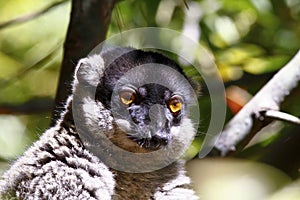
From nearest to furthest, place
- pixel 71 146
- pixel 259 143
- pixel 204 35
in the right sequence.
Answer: pixel 71 146
pixel 259 143
pixel 204 35

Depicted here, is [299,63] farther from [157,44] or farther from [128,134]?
[128,134]

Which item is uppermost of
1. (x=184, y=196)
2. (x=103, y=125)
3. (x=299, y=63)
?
(x=299, y=63)

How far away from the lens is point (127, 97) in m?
2.89

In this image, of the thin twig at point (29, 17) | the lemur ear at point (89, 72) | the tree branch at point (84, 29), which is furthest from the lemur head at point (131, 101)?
the thin twig at point (29, 17)

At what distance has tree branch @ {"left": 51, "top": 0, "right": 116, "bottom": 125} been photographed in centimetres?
325

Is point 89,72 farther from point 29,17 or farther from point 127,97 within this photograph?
point 29,17

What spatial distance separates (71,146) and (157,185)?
0.37 metres

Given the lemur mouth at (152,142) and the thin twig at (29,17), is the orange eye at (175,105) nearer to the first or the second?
the lemur mouth at (152,142)

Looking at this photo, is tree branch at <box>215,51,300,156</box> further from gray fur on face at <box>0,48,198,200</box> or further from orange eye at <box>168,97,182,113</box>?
orange eye at <box>168,97,182,113</box>

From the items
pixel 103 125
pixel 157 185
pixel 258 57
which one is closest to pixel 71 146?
pixel 103 125

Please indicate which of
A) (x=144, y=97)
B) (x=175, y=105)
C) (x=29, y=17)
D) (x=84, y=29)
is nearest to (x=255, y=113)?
(x=175, y=105)

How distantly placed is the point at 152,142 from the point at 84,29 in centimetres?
64

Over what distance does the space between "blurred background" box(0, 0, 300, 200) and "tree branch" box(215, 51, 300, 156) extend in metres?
0.05

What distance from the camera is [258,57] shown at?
3693 millimetres
